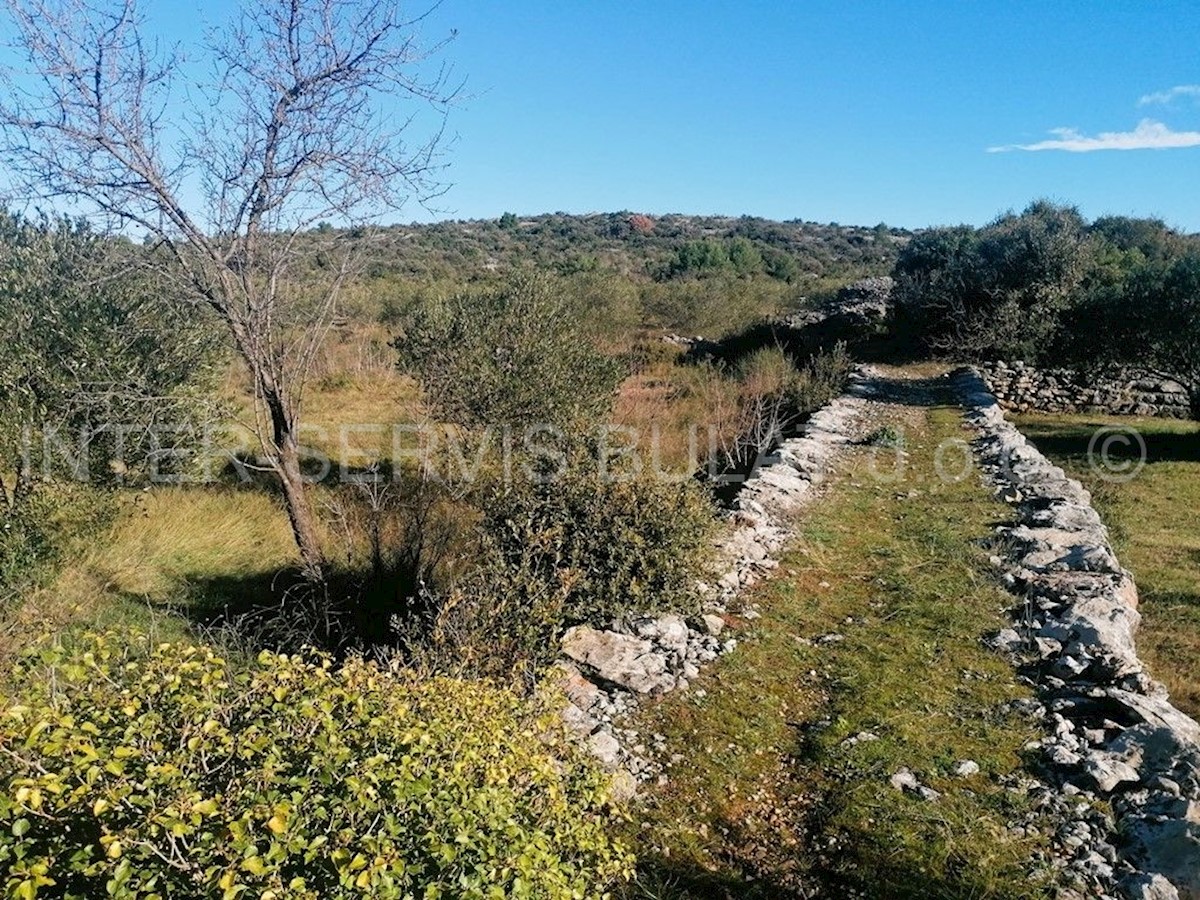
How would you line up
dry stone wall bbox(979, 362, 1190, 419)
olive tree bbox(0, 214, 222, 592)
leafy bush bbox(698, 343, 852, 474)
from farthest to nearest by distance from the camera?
dry stone wall bbox(979, 362, 1190, 419) → leafy bush bbox(698, 343, 852, 474) → olive tree bbox(0, 214, 222, 592)

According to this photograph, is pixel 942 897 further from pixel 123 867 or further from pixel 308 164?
pixel 308 164

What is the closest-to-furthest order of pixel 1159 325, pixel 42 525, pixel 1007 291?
1. pixel 42 525
2. pixel 1159 325
3. pixel 1007 291

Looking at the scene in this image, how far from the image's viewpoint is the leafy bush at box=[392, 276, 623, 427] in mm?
11570

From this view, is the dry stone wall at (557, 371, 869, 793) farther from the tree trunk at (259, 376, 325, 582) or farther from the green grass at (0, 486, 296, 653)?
the green grass at (0, 486, 296, 653)

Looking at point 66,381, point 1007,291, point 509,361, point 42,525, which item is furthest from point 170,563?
point 1007,291

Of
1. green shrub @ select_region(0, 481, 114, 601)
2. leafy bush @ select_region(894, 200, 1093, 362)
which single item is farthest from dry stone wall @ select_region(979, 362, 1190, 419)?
green shrub @ select_region(0, 481, 114, 601)

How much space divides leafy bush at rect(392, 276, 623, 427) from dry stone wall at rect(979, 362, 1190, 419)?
10.4 m

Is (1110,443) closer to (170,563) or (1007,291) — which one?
(1007,291)

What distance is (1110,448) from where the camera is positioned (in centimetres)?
1430

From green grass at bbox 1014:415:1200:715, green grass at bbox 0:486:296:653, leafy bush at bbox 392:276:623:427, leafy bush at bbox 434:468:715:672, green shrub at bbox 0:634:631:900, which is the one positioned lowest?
green grass at bbox 0:486:296:653

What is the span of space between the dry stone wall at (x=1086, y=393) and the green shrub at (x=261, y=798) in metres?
18.4

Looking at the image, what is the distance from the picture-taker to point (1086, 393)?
17891mm

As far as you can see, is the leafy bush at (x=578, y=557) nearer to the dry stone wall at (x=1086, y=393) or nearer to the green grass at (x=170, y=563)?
the green grass at (x=170, y=563)

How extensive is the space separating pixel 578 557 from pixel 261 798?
156 inches
